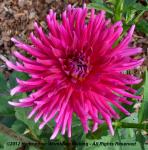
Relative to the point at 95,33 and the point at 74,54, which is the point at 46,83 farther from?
the point at 95,33

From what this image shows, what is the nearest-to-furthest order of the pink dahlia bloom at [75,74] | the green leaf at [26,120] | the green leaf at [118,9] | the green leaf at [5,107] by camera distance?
the pink dahlia bloom at [75,74] → the green leaf at [26,120] → the green leaf at [5,107] → the green leaf at [118,9]

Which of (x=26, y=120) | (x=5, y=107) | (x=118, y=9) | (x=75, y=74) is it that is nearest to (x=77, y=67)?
(x=75, y=74)

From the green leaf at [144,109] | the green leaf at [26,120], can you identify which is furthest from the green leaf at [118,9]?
the green leaf at [26,120]

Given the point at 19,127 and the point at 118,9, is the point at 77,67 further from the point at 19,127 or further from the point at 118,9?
the point at 118,9

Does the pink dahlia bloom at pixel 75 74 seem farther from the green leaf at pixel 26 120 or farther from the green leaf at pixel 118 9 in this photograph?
the green leaf at pixel 118 9

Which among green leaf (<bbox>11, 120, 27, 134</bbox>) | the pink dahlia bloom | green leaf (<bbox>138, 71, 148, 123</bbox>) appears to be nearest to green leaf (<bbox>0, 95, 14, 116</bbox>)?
green leaf (<bbox>11, 120, 27, 134</bbox>)

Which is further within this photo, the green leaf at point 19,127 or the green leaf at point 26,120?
the green leaf at point 19,127

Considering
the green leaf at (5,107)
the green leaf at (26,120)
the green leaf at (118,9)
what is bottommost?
the green leaf at (26,120)

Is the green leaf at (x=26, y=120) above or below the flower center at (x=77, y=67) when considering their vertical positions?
below
